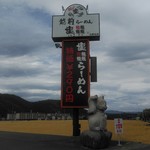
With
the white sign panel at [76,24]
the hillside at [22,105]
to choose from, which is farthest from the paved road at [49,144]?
the hillside at [22,105]

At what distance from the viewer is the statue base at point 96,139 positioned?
57.5ft

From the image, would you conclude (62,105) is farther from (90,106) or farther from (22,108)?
(22,108)

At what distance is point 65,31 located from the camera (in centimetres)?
2419

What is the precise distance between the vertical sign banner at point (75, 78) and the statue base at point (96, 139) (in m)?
4.97

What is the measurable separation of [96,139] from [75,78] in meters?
6.30

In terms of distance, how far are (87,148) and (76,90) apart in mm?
5686

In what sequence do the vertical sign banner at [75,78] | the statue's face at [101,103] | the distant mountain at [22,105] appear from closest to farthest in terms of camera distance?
the statue's face at [101,103], the vertical sign banner at [75,78], the distant mountain at [22,105]

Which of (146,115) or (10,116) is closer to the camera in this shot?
(146,115)

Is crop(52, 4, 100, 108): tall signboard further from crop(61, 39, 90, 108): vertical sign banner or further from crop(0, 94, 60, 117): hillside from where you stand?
crop(0, 94, 60, 117): hillside

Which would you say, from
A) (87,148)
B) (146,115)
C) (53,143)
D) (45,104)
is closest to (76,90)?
(53,143)

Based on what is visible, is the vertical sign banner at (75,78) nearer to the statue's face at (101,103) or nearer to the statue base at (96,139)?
the statue's face at (101,103)

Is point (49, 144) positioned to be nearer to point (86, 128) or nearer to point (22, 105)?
point (86, 128)

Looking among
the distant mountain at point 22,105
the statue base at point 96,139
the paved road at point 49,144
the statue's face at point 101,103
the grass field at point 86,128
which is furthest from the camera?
the distant mountain at point 22,105

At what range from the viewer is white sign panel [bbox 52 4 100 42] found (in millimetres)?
24000
